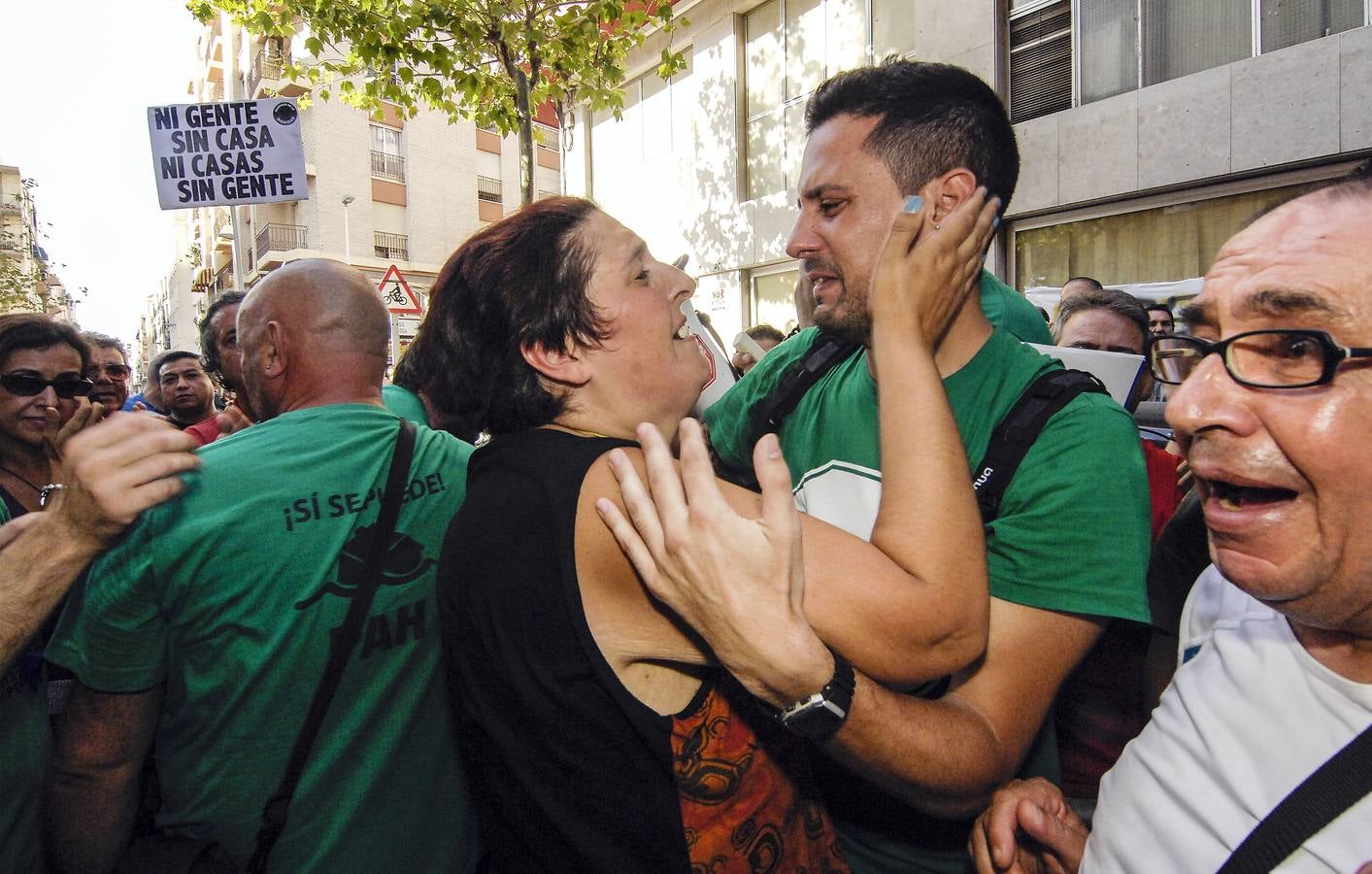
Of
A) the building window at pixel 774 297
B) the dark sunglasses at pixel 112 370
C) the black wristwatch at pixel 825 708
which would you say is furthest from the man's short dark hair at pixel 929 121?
the building window at pixel 774 297

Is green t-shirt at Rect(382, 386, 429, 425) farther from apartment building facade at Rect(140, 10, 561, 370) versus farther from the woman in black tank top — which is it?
apartment building facade at Rect(140, 10, 561, 370)

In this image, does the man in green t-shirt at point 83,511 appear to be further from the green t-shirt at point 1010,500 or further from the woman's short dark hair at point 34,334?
the woman's short dark hair at point 34,334

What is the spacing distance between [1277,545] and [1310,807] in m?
0.37

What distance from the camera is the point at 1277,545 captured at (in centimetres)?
124

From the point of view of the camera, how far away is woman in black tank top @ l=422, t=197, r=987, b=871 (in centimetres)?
131

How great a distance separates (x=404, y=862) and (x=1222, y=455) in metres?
2.16

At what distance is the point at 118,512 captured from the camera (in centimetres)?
157

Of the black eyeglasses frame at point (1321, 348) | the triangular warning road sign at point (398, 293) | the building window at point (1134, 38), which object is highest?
the building window at point (1134, 38)

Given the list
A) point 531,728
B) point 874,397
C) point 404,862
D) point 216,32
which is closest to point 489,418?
point 531,728

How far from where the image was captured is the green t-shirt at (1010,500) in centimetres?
157

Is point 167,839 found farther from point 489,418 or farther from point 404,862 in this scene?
point 489,418

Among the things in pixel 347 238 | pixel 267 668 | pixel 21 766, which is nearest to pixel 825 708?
pixel 267 668

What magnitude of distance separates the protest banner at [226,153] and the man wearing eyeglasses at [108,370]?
1.19 meters

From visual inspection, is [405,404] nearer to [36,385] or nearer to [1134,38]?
[36,385]
